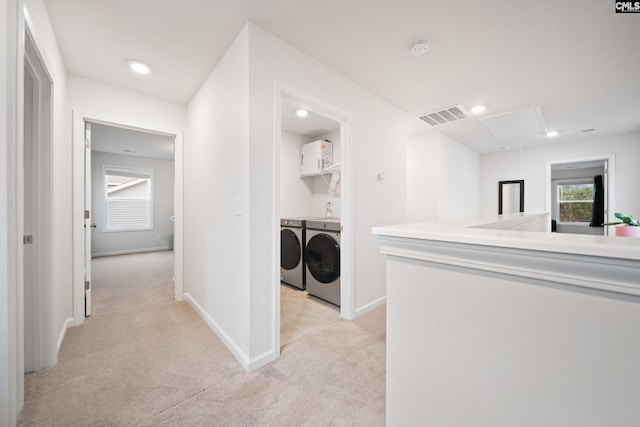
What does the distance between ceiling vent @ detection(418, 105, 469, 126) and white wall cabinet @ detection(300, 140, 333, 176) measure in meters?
1.31

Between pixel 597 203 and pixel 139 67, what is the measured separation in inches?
338

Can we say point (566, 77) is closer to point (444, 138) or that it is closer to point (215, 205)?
point (444, 138)

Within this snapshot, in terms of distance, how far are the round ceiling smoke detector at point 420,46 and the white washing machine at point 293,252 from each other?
1.94 meters

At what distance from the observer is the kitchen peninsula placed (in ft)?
1.65

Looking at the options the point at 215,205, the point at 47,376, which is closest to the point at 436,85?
the point at 215,205

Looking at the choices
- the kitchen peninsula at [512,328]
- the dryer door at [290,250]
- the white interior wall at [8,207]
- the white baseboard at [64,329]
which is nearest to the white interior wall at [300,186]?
Result: the dryer door at [290,250]

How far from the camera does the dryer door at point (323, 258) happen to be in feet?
8.40

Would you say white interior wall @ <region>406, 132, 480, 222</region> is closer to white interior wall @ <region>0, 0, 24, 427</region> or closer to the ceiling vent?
the ceiling vent

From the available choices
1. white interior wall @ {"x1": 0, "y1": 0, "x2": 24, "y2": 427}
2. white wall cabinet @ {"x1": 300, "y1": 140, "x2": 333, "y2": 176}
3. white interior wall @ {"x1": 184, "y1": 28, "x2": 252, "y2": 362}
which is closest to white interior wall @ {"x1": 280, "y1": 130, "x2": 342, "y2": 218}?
white wall cabinet @ {"x1": 300, "y1": 140, "x2": 333, "y2": 176}

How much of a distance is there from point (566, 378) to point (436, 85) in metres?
2.59

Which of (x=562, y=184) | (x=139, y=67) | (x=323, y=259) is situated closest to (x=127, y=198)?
(x=139, y=67)

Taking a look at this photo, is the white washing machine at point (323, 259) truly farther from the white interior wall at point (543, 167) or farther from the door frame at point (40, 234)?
the white interior wall at point (543, 167)

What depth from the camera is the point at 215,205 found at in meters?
2.13

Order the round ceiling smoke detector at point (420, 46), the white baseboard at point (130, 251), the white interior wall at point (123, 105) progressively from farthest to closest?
the white baseboard at point (130, 251)
the white interior wall at point (123, 105)
the round ceiling smoke detector at point (420, 46)
